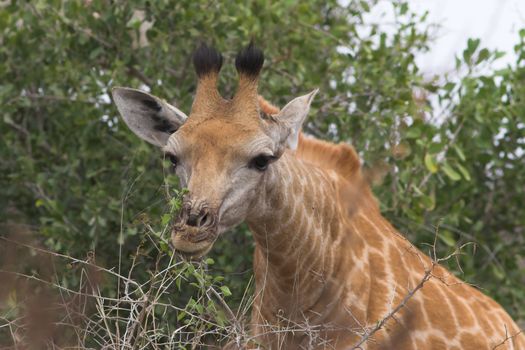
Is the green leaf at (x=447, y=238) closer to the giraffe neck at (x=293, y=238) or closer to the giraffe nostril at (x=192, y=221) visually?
the giraffe neck at (x=293, y=238)

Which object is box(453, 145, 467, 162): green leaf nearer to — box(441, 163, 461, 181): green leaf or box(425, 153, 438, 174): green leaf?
box(441, 163, 461, 181): green leaf

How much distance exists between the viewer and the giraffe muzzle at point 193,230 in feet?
16.1

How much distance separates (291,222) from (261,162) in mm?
481

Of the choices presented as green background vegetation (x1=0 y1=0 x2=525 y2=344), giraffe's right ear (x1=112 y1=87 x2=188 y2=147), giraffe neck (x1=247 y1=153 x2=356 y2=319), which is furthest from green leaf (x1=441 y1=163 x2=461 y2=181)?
giraffe's right ear (x1=112 y1=87 x2=188 y2=147)

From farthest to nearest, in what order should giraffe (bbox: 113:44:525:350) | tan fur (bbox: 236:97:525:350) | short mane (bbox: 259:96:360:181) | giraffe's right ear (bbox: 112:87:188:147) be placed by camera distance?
short mane (bbox: 259:96:360:181) < giraffe's right ear (bbox: 112:87:188:147) < tan fur (bbox: 236:97:525:350) < giraffe (bbox: 113:44:525:350)

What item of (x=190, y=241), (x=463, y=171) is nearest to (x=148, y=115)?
(x=190, y=241)

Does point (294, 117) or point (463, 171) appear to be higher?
point (294, 117)

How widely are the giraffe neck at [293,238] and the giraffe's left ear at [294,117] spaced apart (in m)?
0.14

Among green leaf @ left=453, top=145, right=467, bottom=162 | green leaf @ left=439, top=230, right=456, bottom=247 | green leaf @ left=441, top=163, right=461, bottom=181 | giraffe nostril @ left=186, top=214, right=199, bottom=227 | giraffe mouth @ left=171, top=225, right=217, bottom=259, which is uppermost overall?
green leaf @ left=453, top=145, right=467, bottom=162

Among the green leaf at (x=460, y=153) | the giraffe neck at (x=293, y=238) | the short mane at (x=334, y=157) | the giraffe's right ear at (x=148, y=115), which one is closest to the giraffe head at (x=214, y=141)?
the giraffe's right ear at (x=148, y=115)

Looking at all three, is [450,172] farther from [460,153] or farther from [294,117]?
[294,117]

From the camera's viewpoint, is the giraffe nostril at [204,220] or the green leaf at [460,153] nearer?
the giraffe nostril at [204,220]

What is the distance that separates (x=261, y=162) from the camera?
17.9 feet

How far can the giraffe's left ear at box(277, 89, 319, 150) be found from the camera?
19.1 feet
